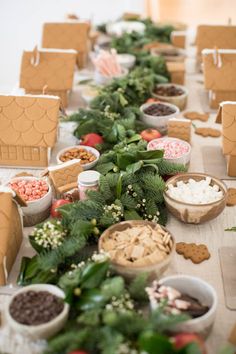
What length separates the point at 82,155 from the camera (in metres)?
2.23

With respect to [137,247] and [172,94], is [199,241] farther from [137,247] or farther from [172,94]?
[172,94]

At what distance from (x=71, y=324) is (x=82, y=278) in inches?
5.6

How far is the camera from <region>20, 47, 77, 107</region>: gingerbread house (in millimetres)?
2777

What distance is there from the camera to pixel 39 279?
156cm

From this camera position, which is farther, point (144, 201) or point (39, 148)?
point (39, 148)

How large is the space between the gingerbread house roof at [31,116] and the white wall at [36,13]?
2.85 metres

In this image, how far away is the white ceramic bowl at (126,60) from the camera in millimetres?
3170

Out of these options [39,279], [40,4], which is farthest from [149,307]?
[40,4]

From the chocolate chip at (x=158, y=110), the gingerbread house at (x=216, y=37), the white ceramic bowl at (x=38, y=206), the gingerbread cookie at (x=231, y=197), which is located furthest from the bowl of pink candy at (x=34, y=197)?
the gingerbread house at (x=216, y=37)

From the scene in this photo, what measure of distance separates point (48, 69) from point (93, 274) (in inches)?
64.2

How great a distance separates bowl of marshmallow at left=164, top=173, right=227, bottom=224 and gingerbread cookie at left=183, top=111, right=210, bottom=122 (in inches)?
33.8

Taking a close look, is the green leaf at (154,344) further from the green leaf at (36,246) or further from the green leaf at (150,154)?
the green leaf at (150,154)

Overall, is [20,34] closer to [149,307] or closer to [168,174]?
[168,174]

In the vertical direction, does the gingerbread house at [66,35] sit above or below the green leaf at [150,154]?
above
